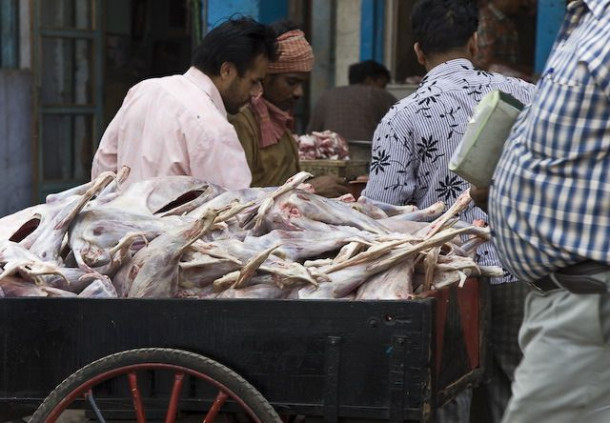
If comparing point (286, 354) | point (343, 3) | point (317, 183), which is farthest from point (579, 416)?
point (343, 3)

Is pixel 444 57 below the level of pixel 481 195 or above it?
above

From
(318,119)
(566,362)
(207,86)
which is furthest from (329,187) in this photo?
(318,119)

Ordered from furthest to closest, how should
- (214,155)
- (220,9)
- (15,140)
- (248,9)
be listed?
1. (15,140)
2. (248,9)
3. (220,9)
4. (214,155)

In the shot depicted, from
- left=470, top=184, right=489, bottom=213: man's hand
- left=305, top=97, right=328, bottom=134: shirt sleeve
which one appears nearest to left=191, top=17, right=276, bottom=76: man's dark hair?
left=470, top=184, right=489, bottom=213: man's hand

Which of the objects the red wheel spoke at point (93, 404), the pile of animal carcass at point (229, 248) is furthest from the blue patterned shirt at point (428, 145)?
the red wheel spoke at point (93, 404)

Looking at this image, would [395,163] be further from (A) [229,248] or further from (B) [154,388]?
(B) [154,388]

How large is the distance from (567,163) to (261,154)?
9.30ft

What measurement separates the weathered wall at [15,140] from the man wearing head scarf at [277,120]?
12.1 ft

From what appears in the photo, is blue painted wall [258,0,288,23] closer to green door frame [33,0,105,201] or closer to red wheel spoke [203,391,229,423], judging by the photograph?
green door frame [33,0,105,201]

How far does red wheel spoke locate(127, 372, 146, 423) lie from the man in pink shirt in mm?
1370

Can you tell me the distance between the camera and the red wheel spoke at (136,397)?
11.7ft

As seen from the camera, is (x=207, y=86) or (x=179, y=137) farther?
(x=207, y=86)

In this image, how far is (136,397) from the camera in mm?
3574

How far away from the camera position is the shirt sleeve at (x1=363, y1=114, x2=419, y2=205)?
4.55 meters
